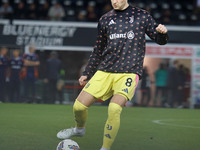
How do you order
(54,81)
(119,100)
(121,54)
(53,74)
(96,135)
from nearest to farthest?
(119,100)
(121,54)
(96,135)
(53,74)
(54,81)

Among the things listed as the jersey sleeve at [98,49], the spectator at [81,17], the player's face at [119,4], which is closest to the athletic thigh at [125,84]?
the jersey sleeve at [98,49]

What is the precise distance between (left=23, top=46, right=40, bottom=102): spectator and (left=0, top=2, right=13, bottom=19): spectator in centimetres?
240

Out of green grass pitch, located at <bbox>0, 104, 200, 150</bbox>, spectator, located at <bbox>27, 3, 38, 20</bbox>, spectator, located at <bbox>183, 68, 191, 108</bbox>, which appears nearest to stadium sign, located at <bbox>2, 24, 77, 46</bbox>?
spectator, located at <bbox>27, 3, 38, 20</bbox>

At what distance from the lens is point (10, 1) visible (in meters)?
19.2

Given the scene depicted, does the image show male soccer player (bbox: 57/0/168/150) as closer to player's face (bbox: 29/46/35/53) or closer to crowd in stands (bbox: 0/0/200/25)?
player's face (bbox: 29/46/35/53)

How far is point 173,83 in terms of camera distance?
16.1 metres

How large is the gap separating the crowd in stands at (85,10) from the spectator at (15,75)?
2424mm

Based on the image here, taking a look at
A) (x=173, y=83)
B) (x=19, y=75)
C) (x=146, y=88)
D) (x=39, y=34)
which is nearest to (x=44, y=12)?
(x=39, y=34)

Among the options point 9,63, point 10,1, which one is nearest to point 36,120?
point 9,63

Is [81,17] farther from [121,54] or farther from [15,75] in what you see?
[121,54]

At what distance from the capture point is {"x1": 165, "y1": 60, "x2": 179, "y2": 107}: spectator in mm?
16016

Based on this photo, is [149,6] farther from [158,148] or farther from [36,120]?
[158,148]

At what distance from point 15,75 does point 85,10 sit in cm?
516

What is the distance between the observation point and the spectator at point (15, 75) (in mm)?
15234
